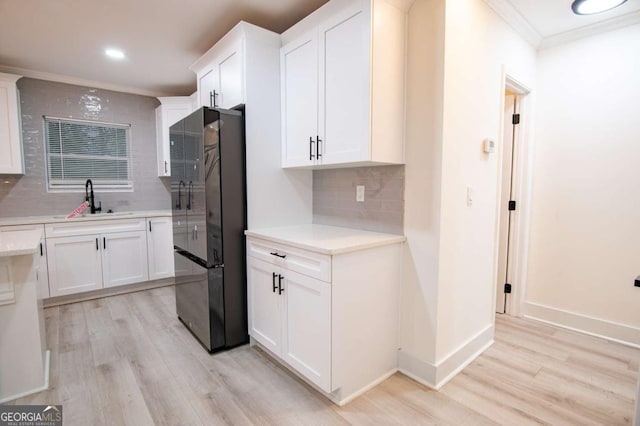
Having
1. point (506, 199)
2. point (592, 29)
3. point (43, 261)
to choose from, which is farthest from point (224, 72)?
point (592, 29)

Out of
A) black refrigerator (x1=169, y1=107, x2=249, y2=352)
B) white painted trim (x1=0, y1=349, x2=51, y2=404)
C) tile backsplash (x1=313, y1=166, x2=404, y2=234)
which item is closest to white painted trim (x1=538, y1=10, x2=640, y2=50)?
tile backsplash (x1=313, y1=166, x2=404, y2=234)

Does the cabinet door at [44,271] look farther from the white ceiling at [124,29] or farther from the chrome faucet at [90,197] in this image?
the white ceiling at [124,29]

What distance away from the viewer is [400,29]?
1.93 meters

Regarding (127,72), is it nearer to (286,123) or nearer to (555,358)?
(286,123)

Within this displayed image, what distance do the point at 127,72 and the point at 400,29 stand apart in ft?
10.7

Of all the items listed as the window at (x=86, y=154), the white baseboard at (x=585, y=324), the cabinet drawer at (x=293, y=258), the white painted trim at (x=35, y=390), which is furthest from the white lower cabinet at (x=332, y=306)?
the window at (x=86, y=154)

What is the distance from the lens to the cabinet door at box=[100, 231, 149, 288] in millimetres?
3582

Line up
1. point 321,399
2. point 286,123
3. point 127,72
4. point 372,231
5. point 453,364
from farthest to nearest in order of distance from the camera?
point 127,72
point 286,123
point 372,231
point 453,364
point 321,399

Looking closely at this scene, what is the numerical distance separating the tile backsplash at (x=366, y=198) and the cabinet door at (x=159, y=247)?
232cm

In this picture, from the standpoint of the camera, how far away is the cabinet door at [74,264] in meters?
3.27

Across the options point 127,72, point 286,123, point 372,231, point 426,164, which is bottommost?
point 372,231

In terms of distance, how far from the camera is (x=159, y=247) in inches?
154

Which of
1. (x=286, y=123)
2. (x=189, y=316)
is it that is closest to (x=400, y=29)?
(x=286, y=123)

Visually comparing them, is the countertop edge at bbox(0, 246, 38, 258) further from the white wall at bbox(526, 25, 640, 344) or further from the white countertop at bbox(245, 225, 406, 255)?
the white wall at bbox(526, 25, 640, 344)
